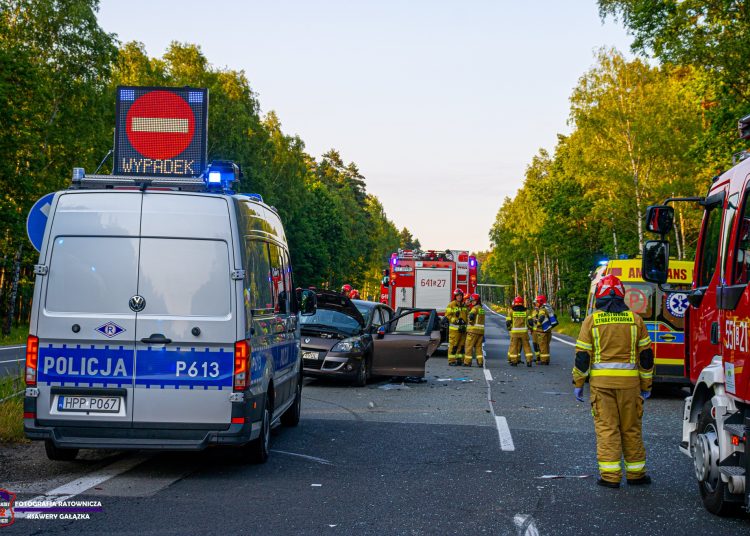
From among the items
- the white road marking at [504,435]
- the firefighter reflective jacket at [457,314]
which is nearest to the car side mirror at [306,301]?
the white road marking at [504,435]

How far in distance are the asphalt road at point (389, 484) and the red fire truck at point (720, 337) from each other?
361mm

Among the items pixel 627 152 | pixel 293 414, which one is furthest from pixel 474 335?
pixel 627 152

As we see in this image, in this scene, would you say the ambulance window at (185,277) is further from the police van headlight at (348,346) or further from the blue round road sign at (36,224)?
the police van headlight at (348,346)

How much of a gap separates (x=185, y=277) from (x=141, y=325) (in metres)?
0.53

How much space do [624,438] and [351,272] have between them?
92.2 meters

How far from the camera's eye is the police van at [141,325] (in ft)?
25.0

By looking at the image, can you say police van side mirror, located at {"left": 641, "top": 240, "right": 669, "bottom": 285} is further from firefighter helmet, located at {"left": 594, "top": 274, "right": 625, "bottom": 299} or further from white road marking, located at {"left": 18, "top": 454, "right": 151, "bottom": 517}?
white road marking, located at {"left": 18, "top": 454, "right": 151, "bottom": 517}

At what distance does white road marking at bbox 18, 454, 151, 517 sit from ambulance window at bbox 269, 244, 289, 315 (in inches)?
78.1

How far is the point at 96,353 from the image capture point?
7703 millimetres

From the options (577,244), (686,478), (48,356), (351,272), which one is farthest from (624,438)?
(351,272)

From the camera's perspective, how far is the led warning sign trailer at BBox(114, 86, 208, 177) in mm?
11383

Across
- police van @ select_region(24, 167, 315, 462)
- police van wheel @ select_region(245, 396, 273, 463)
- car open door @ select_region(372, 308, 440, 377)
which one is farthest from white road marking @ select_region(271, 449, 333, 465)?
car open door @ select_region(372, 308, 440, 377)

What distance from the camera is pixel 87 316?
7.70m

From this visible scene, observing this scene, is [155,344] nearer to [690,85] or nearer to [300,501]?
[300,501]
